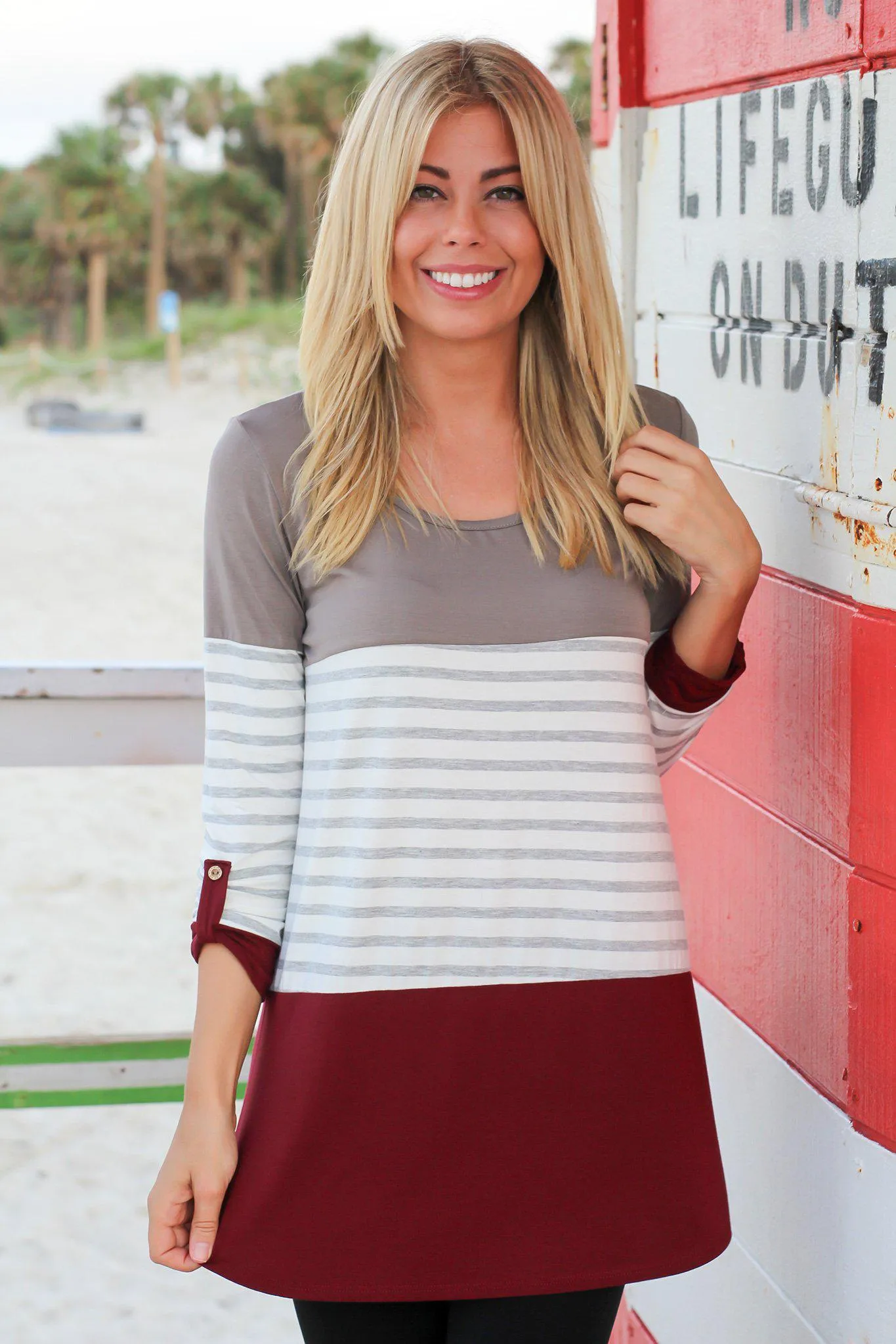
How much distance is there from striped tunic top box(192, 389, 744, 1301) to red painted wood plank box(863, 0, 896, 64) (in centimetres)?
47

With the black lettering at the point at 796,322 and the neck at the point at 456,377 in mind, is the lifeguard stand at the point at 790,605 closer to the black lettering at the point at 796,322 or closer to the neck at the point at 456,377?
the black lettering at the point at 796,322

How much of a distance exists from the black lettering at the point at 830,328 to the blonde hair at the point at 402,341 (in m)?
0.16

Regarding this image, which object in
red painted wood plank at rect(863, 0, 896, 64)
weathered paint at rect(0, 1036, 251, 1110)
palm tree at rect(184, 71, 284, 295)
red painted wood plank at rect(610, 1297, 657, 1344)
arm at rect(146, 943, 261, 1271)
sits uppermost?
palm tree at rect(184, 71, 284, 295)

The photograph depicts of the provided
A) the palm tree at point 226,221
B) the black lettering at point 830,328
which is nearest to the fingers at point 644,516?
the black lettering at point 830,328

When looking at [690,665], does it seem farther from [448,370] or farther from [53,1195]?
[53,1195]

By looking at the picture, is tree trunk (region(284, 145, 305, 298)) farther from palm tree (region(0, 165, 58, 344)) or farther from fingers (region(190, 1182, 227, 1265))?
fingers (region(190, 1182, 227, 1265))

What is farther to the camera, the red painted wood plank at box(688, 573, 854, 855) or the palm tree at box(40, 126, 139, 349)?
the palm tree at box(40, 126, 139, 349)

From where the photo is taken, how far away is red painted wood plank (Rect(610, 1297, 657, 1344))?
200 cm

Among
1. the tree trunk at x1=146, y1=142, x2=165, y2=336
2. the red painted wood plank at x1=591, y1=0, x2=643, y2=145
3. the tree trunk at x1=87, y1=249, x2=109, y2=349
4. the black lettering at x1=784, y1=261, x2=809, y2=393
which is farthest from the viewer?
the tree trunk at x1=146, y1=142, x2=165, y2=336

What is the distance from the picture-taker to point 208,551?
1.26m

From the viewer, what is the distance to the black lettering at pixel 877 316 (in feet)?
4.10

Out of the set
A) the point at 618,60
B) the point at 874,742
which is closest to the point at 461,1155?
the point at 874,742

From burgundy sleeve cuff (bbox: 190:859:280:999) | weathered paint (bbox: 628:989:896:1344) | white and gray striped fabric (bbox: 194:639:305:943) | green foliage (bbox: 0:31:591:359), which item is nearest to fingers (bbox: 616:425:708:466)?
white and gray striped fabric (bbox: 194:639:305:943)

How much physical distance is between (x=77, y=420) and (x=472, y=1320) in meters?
19.7
